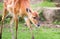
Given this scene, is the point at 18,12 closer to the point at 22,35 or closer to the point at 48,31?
the point at 22,35

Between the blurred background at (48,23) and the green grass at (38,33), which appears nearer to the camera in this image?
the green grass at (38,33)

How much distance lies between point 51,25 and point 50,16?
3.74ft

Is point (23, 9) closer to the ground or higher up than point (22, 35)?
higher up

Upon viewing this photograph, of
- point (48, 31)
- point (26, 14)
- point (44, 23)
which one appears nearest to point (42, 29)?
point (48, 31)

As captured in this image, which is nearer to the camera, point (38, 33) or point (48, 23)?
point (38, 33)

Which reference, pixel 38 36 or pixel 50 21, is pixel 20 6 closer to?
pixel 38 36

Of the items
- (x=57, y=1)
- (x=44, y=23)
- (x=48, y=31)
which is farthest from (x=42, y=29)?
(x=57, y=1)

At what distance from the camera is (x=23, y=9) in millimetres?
6684

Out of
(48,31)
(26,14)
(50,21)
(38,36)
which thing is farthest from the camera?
(50,21)

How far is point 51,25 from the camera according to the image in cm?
1024

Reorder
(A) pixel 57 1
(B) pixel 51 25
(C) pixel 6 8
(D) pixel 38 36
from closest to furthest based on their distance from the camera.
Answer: (C) pixel 6 8
(D) pixel 38 36
(B) pixel 51 25
(A) pixel 57 1

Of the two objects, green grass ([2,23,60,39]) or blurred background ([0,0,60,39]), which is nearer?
green grass ([2,23,60,39])

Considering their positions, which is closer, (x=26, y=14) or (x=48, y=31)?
(x=26, y=14)

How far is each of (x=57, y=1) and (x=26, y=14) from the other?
293 inches
